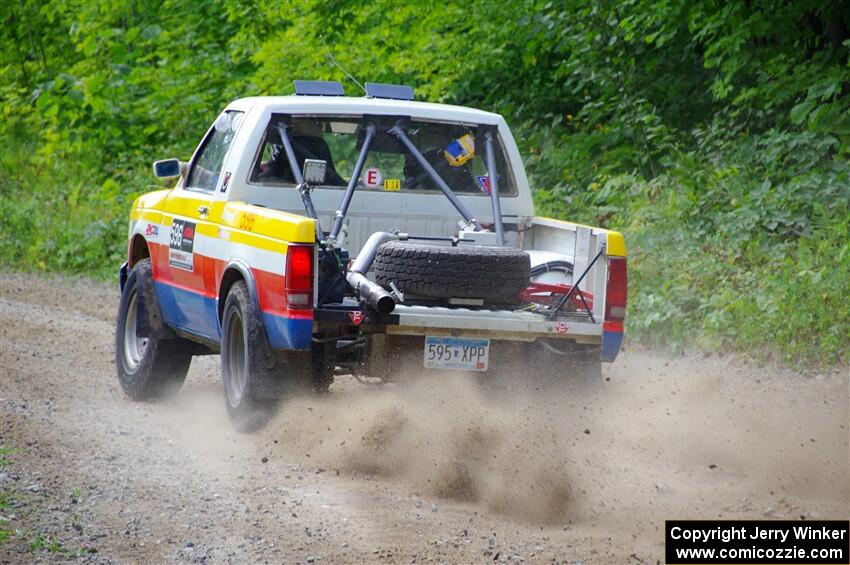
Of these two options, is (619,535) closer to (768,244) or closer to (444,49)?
(768,244)

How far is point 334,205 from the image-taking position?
8.55m

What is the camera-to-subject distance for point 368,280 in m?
7.61

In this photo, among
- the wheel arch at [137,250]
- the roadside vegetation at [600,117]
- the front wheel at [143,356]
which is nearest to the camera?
the front wheel at [143,356]

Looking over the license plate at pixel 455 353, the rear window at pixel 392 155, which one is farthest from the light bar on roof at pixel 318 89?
the license plate at pixel 455 353

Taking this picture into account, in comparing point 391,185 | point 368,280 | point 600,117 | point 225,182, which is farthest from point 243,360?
point 600,117

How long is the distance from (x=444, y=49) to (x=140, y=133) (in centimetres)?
649

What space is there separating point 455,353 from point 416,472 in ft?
2.39

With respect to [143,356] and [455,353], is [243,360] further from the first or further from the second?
[143,356]

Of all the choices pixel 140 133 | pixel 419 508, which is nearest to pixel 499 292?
pixel 419 508

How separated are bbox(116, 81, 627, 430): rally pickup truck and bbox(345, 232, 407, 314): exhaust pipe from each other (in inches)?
0.5

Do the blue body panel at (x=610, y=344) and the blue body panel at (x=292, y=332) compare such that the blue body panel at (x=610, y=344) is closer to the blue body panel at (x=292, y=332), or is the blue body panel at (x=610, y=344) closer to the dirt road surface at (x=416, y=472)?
the dirt road surface at (x=416, y=472)

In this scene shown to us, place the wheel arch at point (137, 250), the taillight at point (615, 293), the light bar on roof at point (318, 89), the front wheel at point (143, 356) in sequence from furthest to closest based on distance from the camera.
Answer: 1. the wheel arch at point (137, 250)
2. the front wheel at point (143, 356)
3. the light bar on roof at point (318, 89)
4. the taillight at point (615, 293)

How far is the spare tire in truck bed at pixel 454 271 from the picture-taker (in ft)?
24.0

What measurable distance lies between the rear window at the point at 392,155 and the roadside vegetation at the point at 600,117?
9.70 feet
